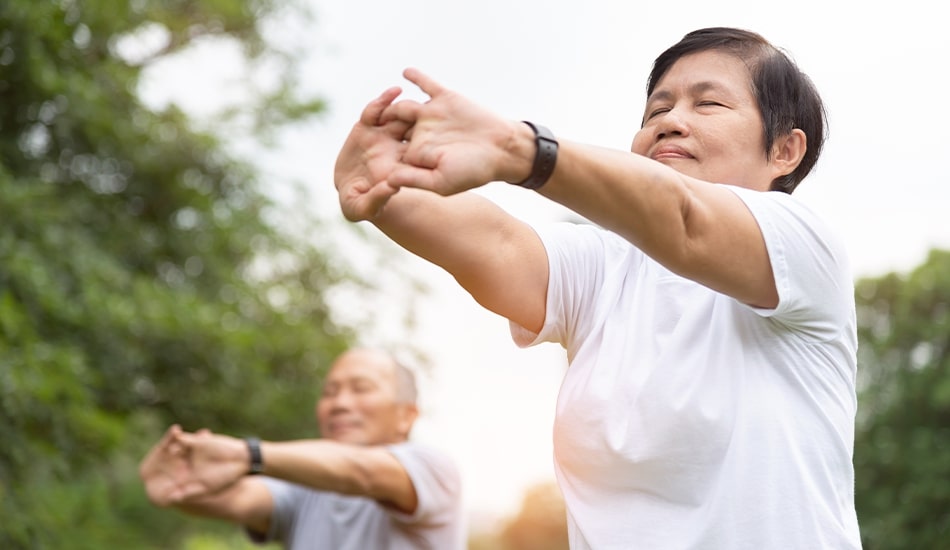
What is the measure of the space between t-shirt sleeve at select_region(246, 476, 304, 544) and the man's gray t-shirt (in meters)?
0.02

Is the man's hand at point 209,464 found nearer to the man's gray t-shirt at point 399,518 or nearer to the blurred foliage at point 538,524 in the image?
the man's gray t-shirt at point 399,518

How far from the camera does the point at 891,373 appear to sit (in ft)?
37.9

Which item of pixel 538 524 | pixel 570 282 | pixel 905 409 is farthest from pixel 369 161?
pixel 538 524

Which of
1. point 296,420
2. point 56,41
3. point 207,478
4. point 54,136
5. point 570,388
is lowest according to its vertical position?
point 296,420

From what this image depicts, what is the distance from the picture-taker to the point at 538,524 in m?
22.5

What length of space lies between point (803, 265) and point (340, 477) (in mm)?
2260

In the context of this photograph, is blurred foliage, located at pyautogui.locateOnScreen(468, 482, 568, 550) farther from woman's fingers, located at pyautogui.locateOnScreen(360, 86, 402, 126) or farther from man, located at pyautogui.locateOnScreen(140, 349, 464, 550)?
woman's fingers, located at pyautogui.locateOnScreen(360, 86, 402, 126)

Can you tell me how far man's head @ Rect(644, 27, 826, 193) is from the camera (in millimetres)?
2018

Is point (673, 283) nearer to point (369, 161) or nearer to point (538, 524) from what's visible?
point (369, 161)

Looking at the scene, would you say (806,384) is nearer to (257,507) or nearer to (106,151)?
(257,507)

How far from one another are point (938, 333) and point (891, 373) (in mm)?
606

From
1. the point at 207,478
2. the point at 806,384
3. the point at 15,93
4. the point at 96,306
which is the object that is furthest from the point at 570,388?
the point at 15,93

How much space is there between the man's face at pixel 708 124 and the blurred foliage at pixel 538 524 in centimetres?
1907

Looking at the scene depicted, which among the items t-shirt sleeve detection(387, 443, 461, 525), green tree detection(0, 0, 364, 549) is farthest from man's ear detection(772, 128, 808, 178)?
green tree detection(0, 0, 364, 549)
